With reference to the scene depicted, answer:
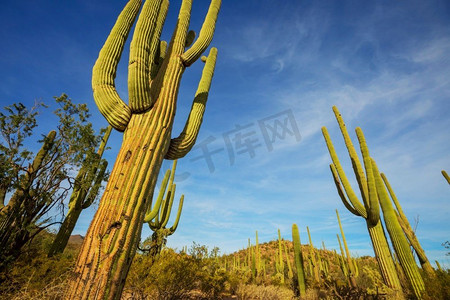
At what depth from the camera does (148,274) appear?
511cm

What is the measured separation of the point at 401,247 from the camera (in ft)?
15.6

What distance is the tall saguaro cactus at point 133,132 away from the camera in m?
1.91

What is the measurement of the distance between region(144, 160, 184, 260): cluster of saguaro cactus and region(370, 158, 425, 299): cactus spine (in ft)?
22.6

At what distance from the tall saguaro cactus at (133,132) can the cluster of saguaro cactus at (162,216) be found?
221 inches

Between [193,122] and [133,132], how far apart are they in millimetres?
1110

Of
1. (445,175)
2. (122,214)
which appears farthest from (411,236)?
(122,214)

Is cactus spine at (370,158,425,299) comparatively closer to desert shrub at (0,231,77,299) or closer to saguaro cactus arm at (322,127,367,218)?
saguaro cactus arm at (322,127,367,218)

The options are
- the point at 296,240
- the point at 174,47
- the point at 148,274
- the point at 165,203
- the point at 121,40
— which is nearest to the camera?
the point at 121,40

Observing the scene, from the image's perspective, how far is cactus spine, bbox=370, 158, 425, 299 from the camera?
4.53 m

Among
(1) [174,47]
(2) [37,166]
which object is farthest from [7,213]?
(1) [174,47]

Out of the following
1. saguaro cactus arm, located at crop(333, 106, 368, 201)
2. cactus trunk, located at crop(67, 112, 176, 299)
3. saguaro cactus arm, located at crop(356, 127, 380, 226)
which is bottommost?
cactus trunk, located at crop(67, 112, 176, 299)

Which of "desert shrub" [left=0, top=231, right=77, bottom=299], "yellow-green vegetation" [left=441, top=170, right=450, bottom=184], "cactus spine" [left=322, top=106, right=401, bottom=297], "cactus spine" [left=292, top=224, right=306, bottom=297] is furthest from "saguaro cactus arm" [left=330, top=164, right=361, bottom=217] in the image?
"desert shrub" [left=0, top=231, right=77, bottom=299]

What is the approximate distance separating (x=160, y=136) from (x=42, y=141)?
4988mm

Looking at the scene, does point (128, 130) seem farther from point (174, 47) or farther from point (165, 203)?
point (165, 203)
